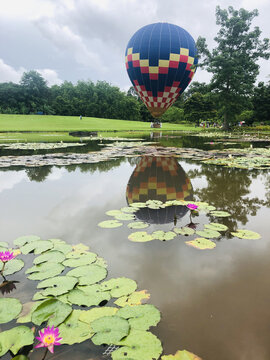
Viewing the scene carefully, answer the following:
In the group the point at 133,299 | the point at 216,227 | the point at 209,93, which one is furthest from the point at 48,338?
the point at 209,93

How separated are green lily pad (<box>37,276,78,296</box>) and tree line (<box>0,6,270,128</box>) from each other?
23605 millimetres

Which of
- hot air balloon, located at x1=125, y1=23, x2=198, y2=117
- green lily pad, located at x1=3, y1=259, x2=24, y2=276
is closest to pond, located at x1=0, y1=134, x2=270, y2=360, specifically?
green lily pad, located at x1=3, y1=259, x2=24, y2=276

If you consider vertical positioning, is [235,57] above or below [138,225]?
above

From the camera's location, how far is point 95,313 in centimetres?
136

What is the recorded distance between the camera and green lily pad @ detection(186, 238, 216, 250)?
6.95ft

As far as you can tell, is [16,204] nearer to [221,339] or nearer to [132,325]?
[132,325]

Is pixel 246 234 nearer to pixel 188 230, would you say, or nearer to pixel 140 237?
pixel 188 230

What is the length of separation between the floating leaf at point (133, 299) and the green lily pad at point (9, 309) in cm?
57

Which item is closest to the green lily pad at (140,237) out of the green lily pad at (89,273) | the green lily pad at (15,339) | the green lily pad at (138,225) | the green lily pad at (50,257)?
the green lily pad at (138,225)

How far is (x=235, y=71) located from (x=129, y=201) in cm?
2367

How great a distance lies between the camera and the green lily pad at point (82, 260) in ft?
6.12

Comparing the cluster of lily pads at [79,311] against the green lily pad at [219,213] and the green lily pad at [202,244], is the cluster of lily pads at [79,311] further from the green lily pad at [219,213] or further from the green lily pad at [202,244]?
the green lily pad at [219,213]

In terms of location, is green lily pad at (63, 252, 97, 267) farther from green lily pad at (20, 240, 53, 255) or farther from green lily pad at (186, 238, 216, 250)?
green lily pad at (186, 238, 216, 250)

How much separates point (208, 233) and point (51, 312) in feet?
5.23
